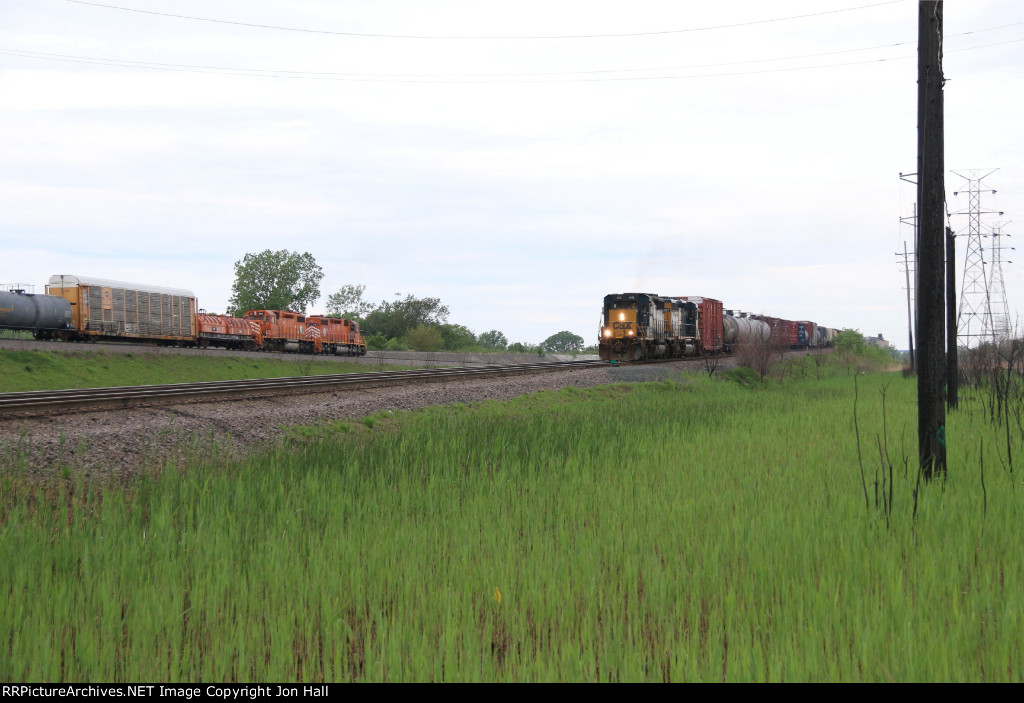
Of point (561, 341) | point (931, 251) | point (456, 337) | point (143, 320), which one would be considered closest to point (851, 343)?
point (456, 337)

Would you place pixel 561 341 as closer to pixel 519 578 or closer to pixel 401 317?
pixel 401 317

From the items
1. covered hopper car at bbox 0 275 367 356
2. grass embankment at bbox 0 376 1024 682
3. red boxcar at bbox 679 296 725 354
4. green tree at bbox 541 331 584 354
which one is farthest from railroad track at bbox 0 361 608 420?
green tree at bbox 541 331 584 354

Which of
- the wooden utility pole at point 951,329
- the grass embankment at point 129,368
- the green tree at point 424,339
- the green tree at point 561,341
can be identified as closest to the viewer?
the wooden utility pole at point 951,329

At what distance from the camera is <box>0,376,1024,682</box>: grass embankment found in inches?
159

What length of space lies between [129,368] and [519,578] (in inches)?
1193

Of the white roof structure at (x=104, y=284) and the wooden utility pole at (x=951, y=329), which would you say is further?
the white roof structure at (x=104, y=284)

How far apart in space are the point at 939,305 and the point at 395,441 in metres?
8.30

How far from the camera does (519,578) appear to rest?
5277 millimetres

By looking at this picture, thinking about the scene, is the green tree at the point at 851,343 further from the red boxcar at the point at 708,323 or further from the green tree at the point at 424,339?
the green tree at the point at 424,339

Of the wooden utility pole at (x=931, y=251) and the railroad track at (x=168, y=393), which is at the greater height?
the wooden utility pole at (x=931, y=251)

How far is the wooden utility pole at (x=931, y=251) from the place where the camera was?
888cm

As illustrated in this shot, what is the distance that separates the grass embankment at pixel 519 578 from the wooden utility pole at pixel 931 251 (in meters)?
0.61

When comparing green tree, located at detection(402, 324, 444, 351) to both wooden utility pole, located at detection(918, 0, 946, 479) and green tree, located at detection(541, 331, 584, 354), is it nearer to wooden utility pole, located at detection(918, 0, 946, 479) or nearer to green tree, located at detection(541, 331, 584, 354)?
green tree, located at detection(541, 331, 584, 354)

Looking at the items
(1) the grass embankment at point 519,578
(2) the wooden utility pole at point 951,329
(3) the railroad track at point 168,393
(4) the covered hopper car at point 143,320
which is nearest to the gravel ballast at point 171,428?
(3) the railroad track at point 168,393
